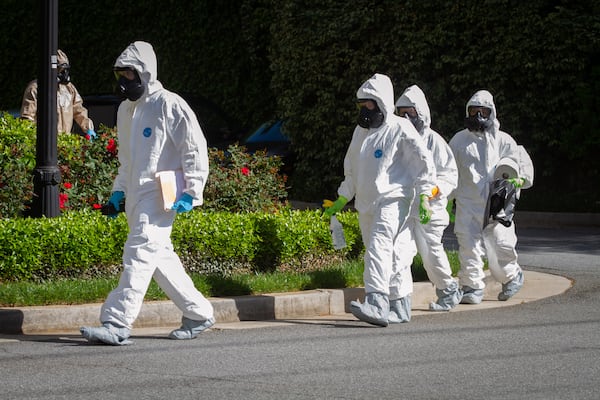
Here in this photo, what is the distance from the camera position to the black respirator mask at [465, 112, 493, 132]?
986 cm

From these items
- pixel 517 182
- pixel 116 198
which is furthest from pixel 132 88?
pixel 517 182

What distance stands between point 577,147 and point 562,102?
0.66 m

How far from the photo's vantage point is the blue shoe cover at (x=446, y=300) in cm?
930

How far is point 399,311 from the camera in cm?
863

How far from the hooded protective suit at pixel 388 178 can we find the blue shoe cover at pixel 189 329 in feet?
4.20

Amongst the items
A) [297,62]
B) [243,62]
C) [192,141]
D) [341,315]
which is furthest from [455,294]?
[243,62]

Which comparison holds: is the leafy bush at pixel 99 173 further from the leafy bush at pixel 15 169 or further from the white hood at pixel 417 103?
the white hood at pixel 417 103

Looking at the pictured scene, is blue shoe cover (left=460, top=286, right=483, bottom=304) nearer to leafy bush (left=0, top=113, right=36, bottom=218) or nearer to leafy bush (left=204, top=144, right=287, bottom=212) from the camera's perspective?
leafy bush (left=204, top=144, right=287, bottom=212)

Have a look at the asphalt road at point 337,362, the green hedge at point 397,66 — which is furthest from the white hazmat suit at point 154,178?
the green hedge at point 397,66

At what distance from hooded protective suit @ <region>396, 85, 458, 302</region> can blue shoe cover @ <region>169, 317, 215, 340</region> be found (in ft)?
6.86

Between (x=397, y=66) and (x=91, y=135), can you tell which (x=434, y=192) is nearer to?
(x=91, y=135)

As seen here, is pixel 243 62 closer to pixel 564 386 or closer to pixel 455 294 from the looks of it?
pixel 455 294

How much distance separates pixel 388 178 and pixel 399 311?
0.91 meters

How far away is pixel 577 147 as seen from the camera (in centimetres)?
1666
